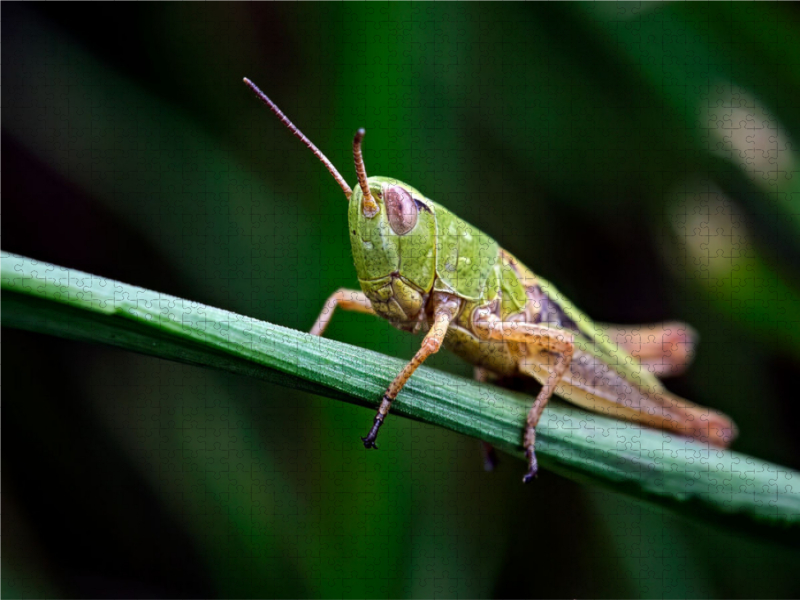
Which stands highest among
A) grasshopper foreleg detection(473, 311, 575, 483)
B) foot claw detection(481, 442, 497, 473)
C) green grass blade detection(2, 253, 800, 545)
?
grasshopper foreleg detection(473, 311, 575, 483)

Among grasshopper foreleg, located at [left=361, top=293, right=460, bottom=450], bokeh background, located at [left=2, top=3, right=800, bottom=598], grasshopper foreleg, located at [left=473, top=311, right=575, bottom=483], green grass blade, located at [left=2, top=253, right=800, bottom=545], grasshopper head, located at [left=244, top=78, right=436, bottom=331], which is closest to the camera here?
green grass blade, located at [left=2, top=253, right=800, bottom=545]

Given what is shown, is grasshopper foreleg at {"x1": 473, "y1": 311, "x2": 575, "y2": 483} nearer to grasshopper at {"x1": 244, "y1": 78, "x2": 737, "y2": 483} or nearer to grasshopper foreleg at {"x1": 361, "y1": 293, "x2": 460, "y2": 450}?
grasshopper at {"x1": 244, "y1": 78, "x2": 737, "y2": 483}

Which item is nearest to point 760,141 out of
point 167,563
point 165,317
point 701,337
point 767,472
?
point 701,337

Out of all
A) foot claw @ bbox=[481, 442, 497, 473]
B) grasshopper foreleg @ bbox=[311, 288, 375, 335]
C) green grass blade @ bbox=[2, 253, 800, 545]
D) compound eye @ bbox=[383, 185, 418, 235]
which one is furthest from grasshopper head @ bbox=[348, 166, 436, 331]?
foot claw @ bbox=[481, 442, 497, 473]

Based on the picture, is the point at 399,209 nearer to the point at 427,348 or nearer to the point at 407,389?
the point at 427,348

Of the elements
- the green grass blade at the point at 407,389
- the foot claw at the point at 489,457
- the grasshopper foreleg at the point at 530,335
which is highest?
the grasshopper foreleg at the point at 530,335

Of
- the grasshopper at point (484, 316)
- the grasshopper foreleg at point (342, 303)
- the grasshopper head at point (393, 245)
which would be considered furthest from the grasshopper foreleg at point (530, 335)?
the grasshopper foreleg at point (342, 303)

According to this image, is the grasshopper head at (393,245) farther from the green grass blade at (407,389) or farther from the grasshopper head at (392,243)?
the green grass blade at (407,389)
